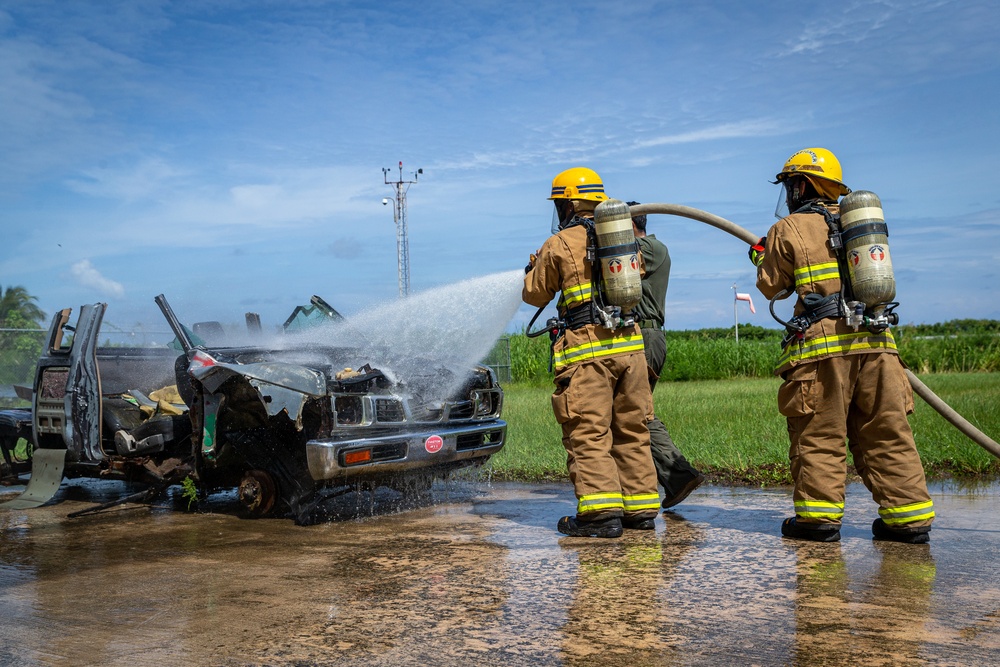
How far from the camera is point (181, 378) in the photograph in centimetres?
708

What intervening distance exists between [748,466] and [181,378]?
15.5ft

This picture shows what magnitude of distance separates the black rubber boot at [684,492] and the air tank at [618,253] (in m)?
1.42

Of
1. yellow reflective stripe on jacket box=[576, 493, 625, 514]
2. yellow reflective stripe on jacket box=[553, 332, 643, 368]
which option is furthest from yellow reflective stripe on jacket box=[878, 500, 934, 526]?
yellow reflective stripe on jacket box=[553, 332, 643, 368]

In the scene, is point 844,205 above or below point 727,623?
above

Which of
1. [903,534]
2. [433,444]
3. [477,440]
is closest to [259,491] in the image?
[433,444]

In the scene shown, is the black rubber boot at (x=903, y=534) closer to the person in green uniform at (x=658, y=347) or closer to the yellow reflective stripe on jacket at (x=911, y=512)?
the yellow reflective stripe on jacket at (x=911, y=512)

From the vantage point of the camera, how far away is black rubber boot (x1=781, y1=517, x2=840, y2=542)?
5477 mm

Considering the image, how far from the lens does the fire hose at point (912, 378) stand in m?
6.03

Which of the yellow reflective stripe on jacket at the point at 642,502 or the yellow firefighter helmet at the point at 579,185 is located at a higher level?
the yellow firefighter helmet at the point at 579,185

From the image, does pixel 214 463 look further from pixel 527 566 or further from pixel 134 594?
pixel 527 566

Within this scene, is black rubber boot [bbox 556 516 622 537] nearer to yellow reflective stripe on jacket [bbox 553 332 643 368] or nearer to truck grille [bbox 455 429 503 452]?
yellow reflective stripe on jacket [bbox 553 332 643 368]

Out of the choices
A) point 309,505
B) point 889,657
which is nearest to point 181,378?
point 309,505

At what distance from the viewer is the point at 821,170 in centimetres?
577

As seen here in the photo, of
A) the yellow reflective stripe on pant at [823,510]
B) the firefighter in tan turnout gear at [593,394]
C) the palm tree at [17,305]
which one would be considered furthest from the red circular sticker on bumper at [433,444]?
the palm tree at [17,305]
